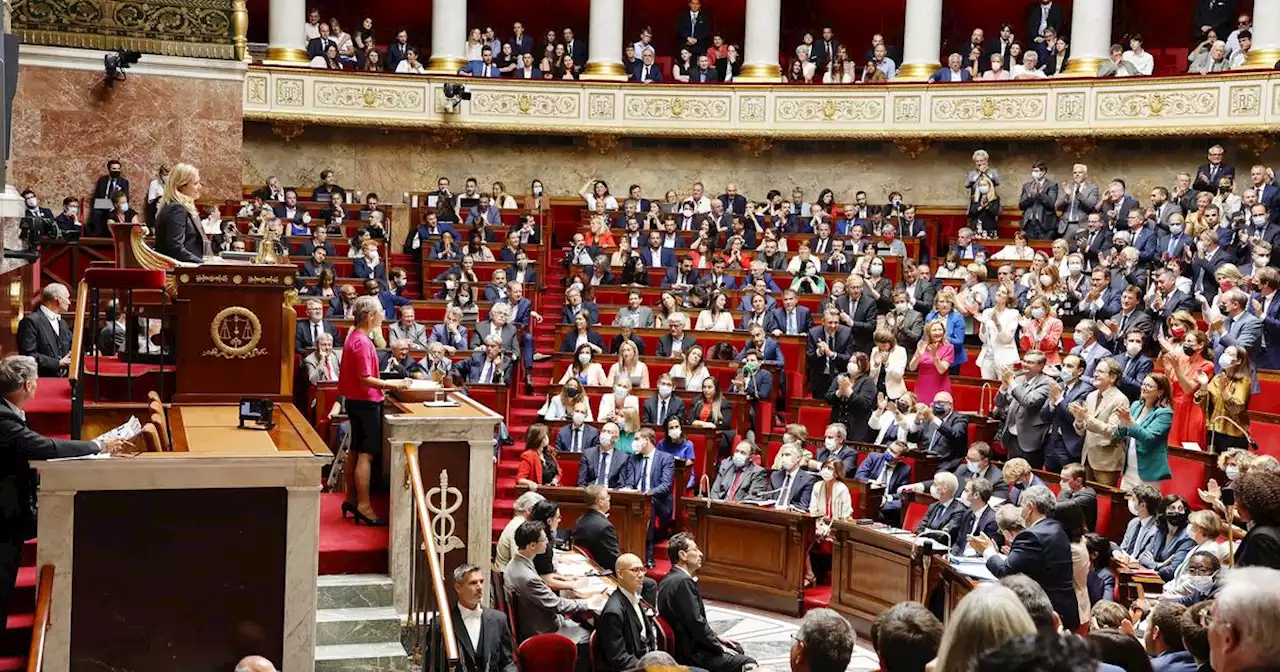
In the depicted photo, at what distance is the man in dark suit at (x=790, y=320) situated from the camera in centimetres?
1268

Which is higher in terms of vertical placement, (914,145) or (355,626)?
(914,145)

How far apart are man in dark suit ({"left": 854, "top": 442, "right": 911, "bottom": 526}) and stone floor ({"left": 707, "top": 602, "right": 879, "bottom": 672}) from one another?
39.6 inches

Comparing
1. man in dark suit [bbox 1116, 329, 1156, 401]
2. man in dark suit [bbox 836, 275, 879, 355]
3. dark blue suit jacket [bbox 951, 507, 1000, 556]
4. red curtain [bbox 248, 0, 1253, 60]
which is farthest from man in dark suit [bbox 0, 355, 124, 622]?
red curtain [bbox 248, 0, 1253, 60]

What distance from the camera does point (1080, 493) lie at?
7.44 m

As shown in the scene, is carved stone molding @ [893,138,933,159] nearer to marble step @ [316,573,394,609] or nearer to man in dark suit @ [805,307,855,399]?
man in dark suit @ [805,307,855,399]

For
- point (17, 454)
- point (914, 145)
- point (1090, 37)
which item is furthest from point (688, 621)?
point (1090, 37)

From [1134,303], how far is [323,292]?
7011 millimetres

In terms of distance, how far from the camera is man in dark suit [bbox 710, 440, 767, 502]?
33.8 ft

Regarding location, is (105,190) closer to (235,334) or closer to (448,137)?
(235,334)

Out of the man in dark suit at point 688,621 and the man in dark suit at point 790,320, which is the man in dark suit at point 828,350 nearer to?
the man in dark suit at point 790,320

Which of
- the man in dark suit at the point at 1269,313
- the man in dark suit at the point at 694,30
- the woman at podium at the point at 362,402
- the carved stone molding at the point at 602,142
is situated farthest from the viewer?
the man in dark suit at the point at 694,30

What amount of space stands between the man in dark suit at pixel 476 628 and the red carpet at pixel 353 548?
50 cm

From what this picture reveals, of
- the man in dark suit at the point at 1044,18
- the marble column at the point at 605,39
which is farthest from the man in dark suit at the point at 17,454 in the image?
the man in dark suit at the point at 1044,18

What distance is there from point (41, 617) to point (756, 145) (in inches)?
586
